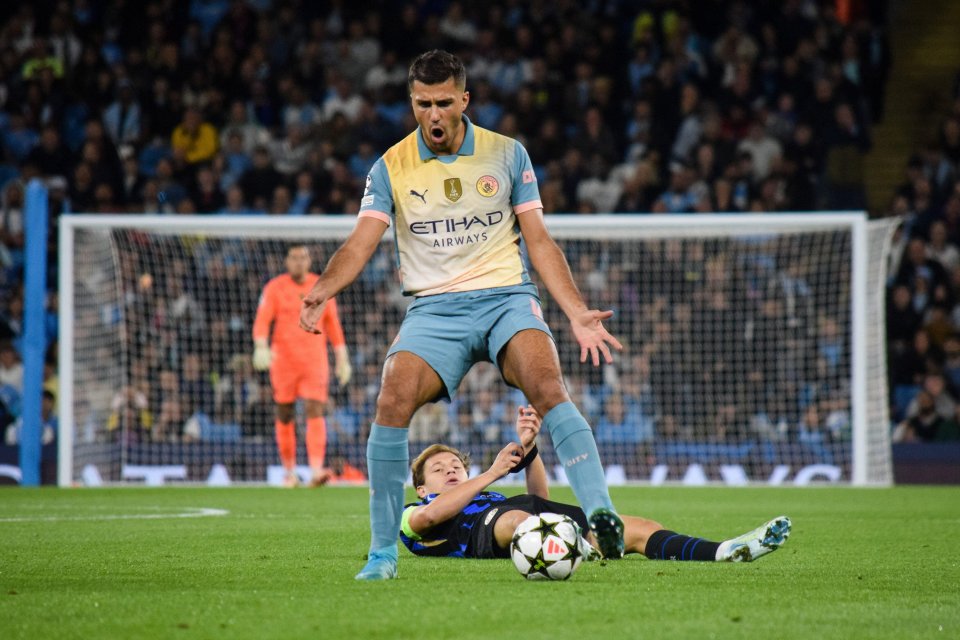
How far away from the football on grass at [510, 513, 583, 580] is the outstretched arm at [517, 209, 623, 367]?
→ 2.13 ft

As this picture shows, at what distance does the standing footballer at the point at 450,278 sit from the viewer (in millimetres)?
5164

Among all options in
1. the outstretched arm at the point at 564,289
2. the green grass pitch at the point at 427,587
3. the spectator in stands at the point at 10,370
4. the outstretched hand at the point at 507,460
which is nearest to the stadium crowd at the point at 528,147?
the spectator in stands at the point at 10,370

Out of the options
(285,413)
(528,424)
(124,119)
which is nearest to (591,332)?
(528,424)

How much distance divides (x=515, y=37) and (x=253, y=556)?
13.3 metres

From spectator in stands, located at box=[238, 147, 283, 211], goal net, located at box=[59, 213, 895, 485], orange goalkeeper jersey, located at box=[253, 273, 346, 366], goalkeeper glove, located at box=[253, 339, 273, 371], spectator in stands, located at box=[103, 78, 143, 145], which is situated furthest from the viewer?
spectator in stands, located at box=[103, 78, 143, 145]

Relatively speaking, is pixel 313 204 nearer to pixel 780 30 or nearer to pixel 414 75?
pixel 780 30

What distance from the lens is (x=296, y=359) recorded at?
43.7ft

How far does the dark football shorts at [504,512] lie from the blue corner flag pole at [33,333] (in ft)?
28.4

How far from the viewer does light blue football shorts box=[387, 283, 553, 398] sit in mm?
5246

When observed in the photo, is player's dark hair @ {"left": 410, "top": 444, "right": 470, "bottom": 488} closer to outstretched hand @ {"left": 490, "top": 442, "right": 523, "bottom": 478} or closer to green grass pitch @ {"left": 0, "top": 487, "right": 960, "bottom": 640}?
green grass pitch @ {"left": 0, "top": 487, "right": 960, "bottom": 640}

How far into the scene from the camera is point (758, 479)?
47.4 feet

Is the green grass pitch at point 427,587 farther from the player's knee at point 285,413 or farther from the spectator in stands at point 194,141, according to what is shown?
the spectator in stands at point 194,141

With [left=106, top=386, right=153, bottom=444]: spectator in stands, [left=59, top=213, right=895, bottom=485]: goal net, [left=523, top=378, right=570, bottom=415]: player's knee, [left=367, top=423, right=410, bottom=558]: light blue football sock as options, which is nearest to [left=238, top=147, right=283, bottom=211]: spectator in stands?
[left=59, top=213, right=895, bottom=485]: goal net

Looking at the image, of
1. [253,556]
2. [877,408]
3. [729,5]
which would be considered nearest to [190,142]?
[729,5]
